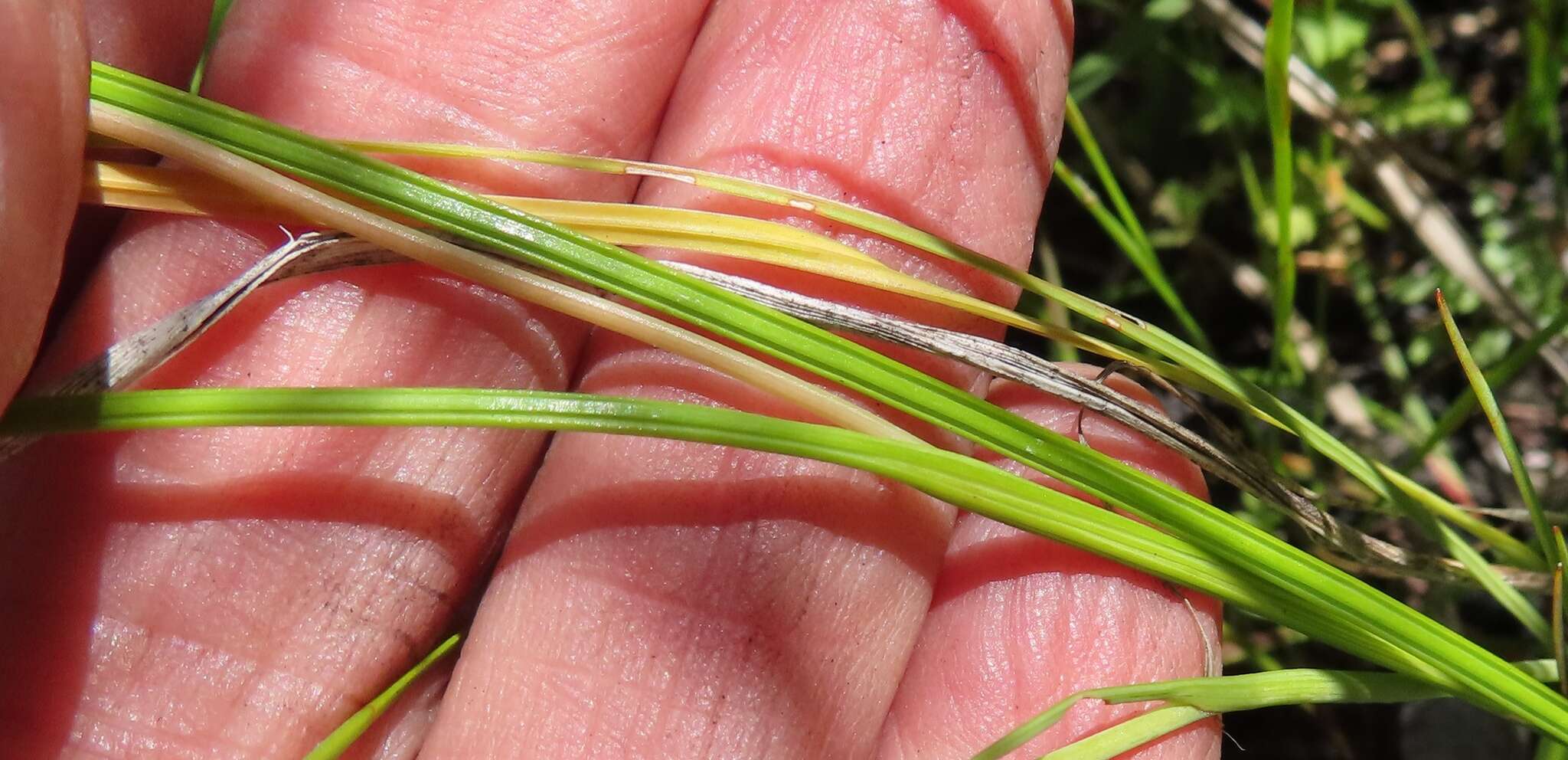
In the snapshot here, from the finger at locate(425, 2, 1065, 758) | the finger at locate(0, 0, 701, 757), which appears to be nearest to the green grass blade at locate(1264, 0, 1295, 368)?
the finger at locate(425, 2, 1065, 758)

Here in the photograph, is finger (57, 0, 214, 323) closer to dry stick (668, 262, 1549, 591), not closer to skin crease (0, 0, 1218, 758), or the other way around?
skin crease (0, 0, 1218, 758)

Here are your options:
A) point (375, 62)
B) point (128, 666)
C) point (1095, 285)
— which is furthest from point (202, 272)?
point (1095, 285)

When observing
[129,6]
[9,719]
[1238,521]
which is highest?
[1238,521]

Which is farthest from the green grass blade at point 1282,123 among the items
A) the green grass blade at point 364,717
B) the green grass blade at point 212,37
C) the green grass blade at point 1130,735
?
the green grass blade at point 212,37

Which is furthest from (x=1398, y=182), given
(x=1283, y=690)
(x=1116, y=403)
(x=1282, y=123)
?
(x=1283, y=690)

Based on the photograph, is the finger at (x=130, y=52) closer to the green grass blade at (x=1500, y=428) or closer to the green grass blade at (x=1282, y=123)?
the green grass blade at (x=1282, y=123)

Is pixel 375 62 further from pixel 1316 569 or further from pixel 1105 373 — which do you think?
pixel 1316 569
